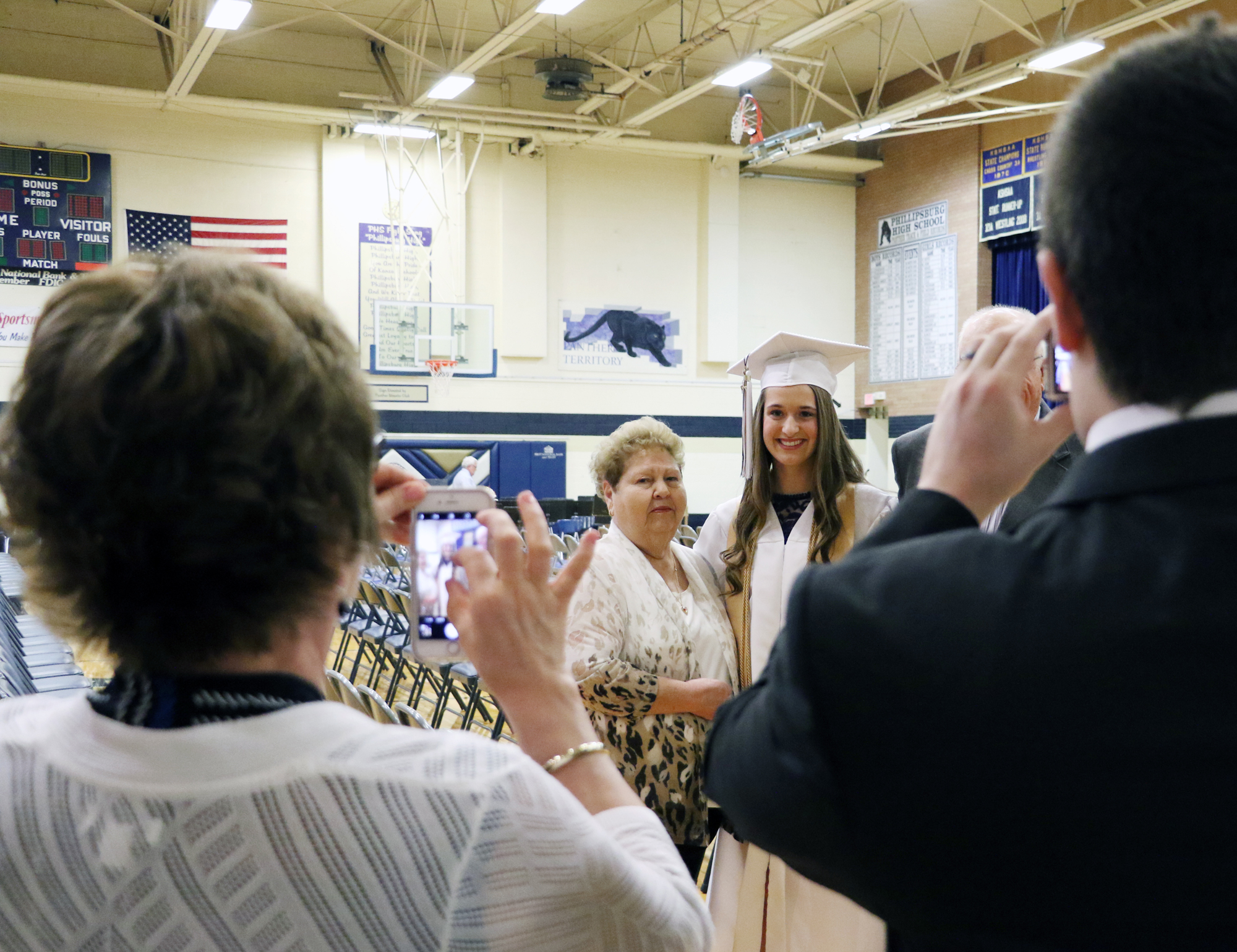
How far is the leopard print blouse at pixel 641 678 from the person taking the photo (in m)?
2.41

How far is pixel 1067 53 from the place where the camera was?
9.45 metres

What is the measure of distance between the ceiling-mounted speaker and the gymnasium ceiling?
0.35 m

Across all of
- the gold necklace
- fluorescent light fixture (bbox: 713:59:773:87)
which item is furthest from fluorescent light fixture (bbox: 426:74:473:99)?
the gold necklace

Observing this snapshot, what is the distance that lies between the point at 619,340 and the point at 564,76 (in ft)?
10.9

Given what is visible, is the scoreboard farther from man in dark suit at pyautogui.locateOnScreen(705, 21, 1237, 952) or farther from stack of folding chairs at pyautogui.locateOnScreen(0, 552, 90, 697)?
man in dark suit at pyautogui.locateOnScreen(705, 21, 1237, 952)

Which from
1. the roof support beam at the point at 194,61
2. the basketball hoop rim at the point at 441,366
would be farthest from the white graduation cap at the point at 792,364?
the basketball hoop rim at the point at 441,366

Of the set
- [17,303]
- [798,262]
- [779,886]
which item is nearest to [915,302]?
[798,262]

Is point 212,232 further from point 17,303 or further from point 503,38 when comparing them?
point 503,38

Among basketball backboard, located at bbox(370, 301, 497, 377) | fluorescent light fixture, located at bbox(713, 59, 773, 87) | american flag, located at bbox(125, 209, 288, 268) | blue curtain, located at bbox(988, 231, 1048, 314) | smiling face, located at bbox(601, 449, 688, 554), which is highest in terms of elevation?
fluorescent light fixture, located at bbox(713, 59, 773, 87)

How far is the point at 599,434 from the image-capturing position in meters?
13.6

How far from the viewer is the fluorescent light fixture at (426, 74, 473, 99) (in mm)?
10625

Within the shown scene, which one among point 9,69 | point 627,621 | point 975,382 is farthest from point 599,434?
point 975,382

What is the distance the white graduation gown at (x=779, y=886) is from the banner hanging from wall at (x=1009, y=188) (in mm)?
10620

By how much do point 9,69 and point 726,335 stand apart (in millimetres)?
8573
